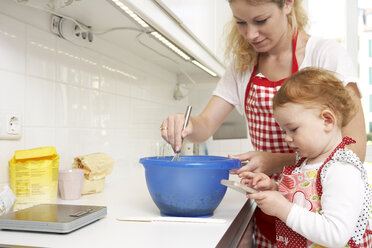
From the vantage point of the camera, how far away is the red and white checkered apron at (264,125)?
1163 millimetres

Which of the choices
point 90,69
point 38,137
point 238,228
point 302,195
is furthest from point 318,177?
point 90,69

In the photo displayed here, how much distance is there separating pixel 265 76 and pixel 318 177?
47cm

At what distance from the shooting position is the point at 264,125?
3.91 feet

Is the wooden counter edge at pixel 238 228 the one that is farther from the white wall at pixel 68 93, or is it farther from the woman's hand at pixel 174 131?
the white wall at pixel 68 93

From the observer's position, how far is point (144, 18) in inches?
37.2

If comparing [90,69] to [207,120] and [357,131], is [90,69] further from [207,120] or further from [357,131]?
[357,131]

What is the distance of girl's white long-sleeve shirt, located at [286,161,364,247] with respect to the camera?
764 mm

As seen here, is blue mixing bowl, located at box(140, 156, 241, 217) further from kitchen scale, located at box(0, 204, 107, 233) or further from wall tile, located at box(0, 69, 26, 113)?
wall tile, located at box(0, 69, 26, 113)

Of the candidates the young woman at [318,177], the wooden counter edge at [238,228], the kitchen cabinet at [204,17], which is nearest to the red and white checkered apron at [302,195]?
the young woman at [318,177]

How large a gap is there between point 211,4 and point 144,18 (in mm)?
1093

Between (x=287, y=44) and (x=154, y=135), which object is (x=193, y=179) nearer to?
(x=287, y=44)

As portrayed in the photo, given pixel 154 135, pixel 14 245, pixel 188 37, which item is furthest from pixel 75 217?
pixel 154 135

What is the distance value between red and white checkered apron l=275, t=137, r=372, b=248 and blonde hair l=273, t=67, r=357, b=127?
8 centimetres

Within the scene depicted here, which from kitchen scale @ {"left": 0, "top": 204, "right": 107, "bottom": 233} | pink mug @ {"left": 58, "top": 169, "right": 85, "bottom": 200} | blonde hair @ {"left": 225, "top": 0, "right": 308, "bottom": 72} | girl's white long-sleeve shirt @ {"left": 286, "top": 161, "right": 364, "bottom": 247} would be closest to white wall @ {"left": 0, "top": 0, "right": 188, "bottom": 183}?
pink mug @ {"left": 58, "top": 169, "right": 85, "bottom": 200}
